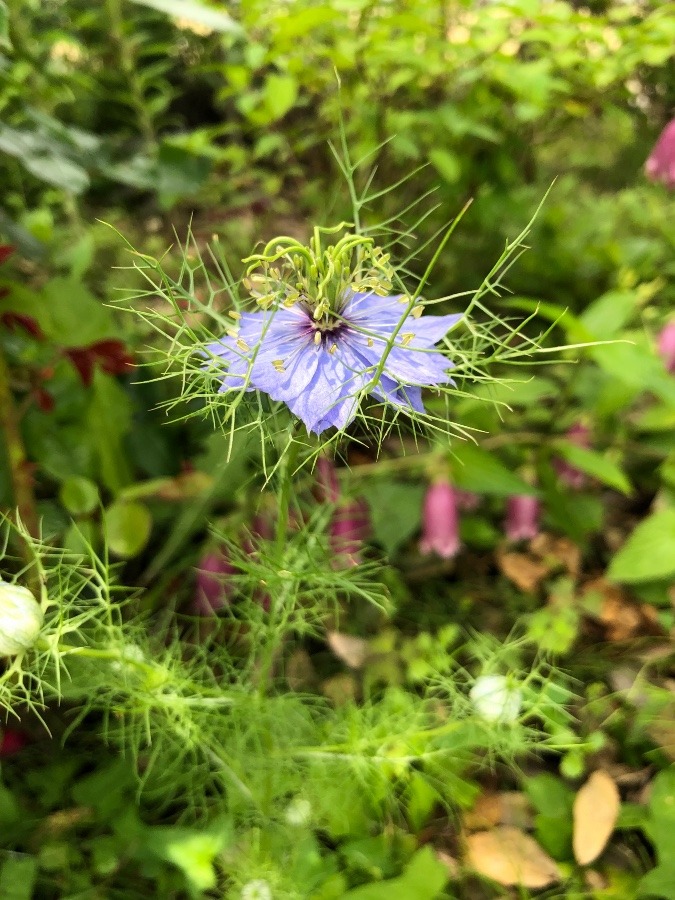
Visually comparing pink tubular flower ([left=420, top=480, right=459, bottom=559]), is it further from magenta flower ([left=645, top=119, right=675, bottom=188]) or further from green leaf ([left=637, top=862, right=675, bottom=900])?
magenta flower ([left=645, top=119, right=675, bottom=188])

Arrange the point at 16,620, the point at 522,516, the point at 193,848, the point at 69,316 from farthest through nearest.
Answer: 1. the point at 522,516
2. the point at 69,316
3. the point at 193,848
4. the point at 16,620

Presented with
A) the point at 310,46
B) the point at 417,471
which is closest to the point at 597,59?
the point at 310,46

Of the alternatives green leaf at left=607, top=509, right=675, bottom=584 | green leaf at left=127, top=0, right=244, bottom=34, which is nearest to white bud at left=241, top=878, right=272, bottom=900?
green leaf at left=607, top=509, right=675, bottom=584

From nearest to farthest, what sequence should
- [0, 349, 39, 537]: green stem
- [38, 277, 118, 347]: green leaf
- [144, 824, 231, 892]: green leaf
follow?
[144, 824, 231, 892]: green leaf < [0, 349, 39, 537]: green stem < [38, 277, 118, 347]: green leaf

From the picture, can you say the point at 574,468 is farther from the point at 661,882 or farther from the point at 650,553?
the point at 661,882

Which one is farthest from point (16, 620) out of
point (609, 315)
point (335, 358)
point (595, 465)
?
point (609, 315)
